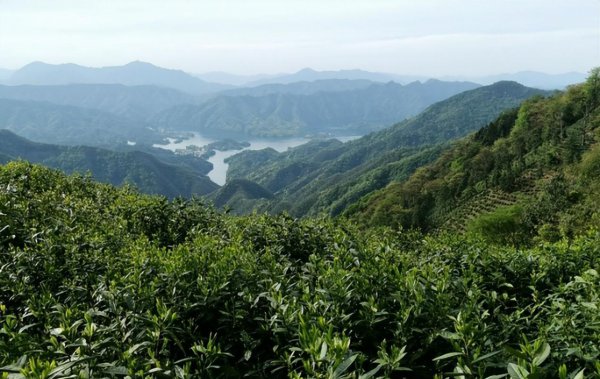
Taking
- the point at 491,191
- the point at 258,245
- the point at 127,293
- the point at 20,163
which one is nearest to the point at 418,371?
the point at 127,293

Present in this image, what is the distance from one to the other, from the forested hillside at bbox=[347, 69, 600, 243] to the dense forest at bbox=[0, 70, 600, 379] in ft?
116

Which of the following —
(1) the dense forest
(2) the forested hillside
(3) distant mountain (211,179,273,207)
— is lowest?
(3) distant mountain (211,179,273,207)

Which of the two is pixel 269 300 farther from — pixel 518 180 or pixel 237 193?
pixel 237 193

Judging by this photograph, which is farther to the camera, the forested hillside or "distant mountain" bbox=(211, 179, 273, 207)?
"distant mountain" bbox=(211, 179, 273, 207)

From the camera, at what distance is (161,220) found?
8211 millimetres

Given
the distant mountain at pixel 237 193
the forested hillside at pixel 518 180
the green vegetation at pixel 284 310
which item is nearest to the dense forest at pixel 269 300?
the green vegetation at pixel 284 310

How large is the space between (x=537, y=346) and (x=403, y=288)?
4.81 ft

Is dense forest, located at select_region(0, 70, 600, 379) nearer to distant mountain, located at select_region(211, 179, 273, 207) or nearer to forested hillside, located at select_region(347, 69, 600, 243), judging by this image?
forested hillside, located at select_region(347, 69, 600, 243)

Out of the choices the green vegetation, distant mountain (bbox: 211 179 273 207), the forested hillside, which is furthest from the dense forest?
distant mountain (bbox: 211 179 273 207)

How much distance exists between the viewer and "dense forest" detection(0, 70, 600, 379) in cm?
276

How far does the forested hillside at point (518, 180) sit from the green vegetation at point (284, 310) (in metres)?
36.0

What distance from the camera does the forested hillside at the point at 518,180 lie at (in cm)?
4488

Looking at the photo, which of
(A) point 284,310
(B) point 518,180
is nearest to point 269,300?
(A) point 284,310

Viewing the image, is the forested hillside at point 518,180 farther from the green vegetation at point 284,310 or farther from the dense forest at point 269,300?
the green vegetation at point 284,310
